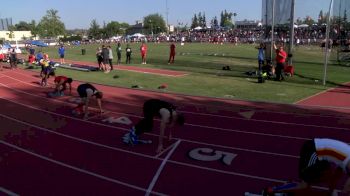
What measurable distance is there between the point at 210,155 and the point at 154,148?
4.68 feet

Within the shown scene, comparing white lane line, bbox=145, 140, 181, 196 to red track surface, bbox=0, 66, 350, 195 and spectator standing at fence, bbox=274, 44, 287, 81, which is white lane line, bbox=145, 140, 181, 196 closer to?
red track surface, bbox=0, 66, 350, 195

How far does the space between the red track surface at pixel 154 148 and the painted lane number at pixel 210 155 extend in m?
0.14

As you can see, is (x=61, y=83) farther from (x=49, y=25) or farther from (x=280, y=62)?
(x=49, y=25)

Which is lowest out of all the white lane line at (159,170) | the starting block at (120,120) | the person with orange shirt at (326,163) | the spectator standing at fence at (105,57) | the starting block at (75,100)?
the white lane line at (159,170)

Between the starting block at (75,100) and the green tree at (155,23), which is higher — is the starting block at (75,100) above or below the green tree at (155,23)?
below

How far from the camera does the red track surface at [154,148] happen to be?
7.54m

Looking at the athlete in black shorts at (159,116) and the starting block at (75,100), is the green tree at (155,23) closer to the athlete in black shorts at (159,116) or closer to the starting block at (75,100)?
the starting block at (75,100)

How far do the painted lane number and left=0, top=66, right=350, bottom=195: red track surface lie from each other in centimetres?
14

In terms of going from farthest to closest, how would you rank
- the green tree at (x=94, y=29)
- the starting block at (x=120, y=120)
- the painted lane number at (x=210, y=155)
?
the green tree at (x=94, y=29), the starting block at (x=120, y=120), the painted lane number at (x=210, y=155)

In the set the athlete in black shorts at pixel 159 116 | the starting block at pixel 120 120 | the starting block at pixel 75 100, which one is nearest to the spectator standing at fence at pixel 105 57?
the starting block at pixel 75 100

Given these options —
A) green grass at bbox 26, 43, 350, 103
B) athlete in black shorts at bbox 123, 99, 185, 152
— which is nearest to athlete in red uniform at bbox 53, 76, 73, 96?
green grass at bbox 26, 43, 350, 103

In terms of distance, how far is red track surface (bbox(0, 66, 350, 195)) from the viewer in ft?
24.7

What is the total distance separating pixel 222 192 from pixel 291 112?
268 inches

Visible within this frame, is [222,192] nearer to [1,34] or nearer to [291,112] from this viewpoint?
[291,112]
